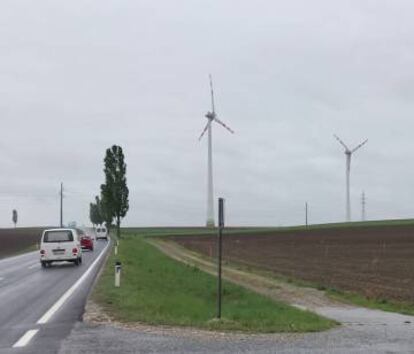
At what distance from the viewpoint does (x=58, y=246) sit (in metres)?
35.8

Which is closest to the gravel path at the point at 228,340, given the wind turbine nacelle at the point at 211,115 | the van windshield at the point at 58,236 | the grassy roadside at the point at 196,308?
the grassy roadside at the point at 196,308

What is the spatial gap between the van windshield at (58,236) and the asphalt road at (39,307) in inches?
206

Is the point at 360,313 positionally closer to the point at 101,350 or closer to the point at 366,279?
the point at 101,350

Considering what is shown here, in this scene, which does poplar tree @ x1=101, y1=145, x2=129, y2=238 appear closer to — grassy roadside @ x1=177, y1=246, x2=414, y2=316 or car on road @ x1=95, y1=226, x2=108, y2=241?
car on road @ x1=95, y1=226, x2=108, y2=241

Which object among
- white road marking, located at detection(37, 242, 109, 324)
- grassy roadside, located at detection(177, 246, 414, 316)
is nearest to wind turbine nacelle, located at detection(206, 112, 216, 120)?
grassy roadside, located at detection(177, 246, 414, 316)

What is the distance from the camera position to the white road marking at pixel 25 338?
36.4ft

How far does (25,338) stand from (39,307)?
5291 millimetres

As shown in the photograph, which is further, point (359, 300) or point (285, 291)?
point (285, 291)

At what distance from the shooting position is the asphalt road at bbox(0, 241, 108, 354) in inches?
451

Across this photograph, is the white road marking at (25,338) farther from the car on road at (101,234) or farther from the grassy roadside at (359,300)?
the car on road at (101,234)

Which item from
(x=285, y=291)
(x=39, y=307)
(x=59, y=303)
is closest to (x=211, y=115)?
(x=285, y=291)

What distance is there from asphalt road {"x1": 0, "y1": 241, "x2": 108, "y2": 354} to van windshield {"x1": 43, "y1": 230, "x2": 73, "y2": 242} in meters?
5.22

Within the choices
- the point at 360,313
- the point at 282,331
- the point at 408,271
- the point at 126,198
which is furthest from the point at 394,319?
the point at 126,198

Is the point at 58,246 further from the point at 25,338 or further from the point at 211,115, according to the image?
the point at 211,115
